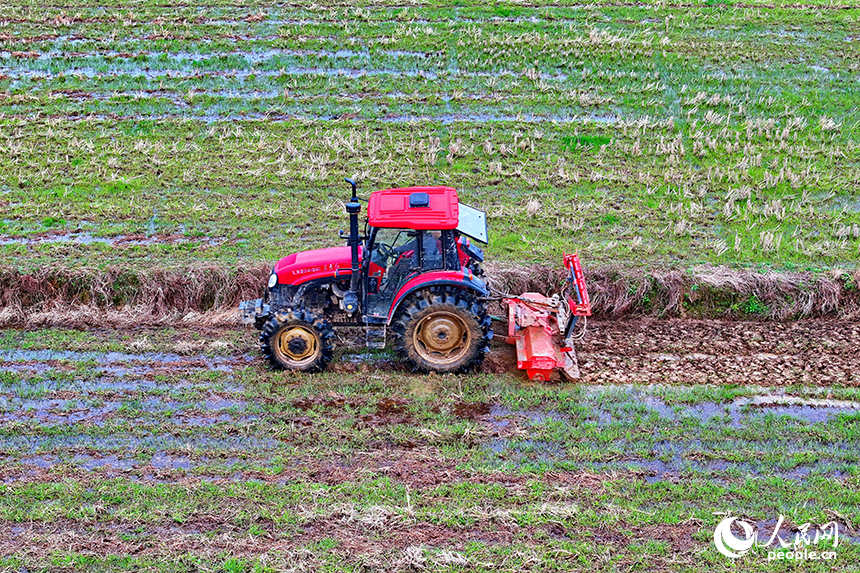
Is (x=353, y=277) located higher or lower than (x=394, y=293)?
higher

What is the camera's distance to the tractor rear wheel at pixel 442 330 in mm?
10641

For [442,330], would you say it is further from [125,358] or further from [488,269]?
[125,358]

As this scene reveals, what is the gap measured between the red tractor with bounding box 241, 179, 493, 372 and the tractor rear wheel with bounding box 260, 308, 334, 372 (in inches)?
0.5

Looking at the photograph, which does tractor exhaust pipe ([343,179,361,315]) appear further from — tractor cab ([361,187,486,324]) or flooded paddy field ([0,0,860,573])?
flooded paddy field ([0,0,860,573])

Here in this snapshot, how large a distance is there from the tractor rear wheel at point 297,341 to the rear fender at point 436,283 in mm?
935

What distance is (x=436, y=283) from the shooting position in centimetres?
1066

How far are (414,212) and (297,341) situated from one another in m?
2.34

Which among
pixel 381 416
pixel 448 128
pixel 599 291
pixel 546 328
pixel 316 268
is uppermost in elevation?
pixel 448 128

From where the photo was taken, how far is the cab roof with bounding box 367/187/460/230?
10.5 metres

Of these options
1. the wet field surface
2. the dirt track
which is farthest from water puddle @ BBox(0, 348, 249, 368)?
the dirt track

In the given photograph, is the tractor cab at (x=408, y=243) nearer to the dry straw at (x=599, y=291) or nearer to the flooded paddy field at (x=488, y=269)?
the flooded paddy field at (x=488, y=269)

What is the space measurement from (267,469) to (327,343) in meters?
2.16

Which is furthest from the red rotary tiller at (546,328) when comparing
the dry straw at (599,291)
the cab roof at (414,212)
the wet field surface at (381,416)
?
the cab roof at (414,212)

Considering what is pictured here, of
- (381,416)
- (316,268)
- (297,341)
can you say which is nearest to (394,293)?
(316,268)
